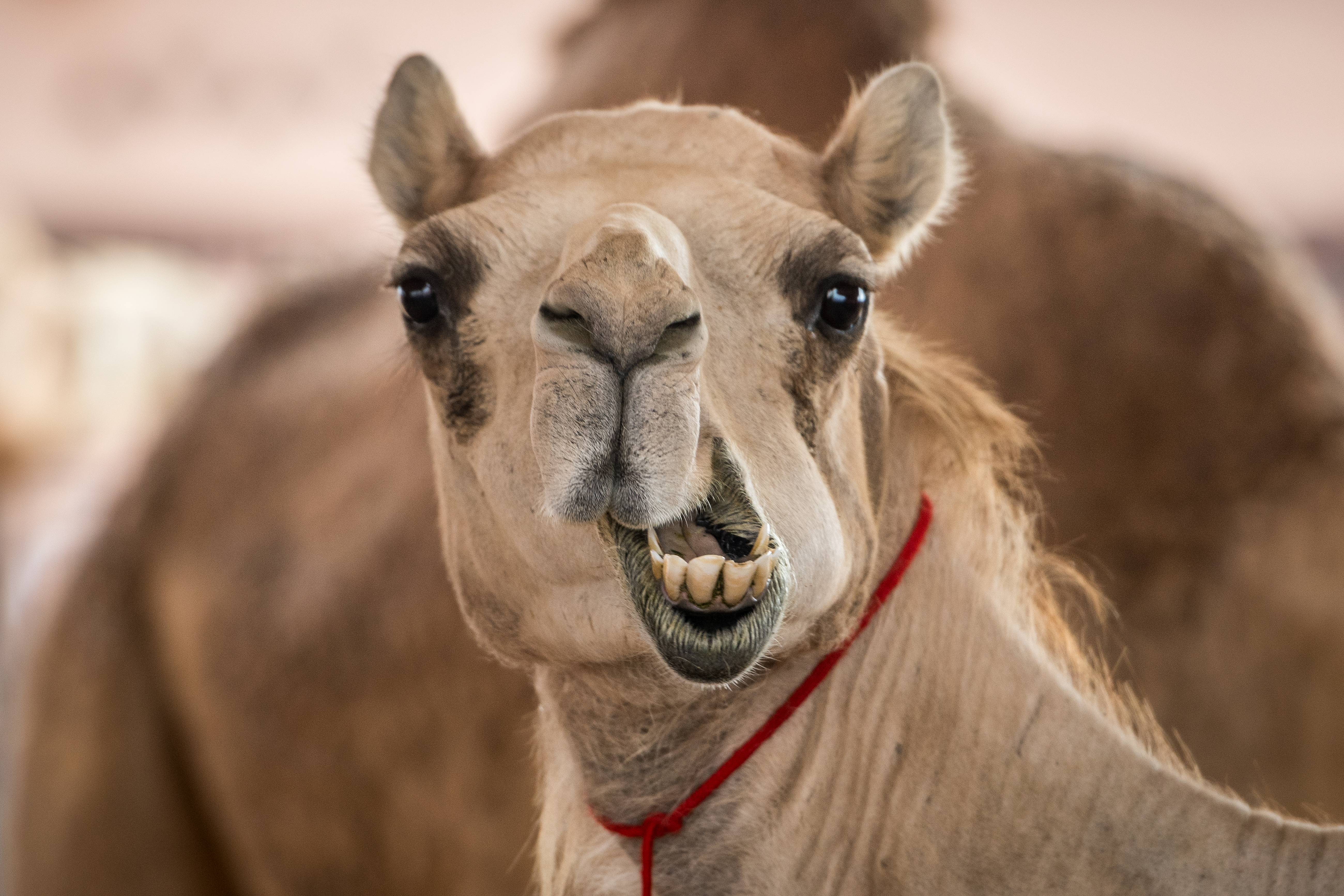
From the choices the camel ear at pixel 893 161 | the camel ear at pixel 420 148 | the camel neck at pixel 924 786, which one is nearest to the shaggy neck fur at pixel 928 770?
the camel neck at pixel 924 786

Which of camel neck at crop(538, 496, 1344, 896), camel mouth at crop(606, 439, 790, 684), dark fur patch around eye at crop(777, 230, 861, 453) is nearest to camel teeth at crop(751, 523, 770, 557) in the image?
camel mouth at crop(606, 439, 790, 684)

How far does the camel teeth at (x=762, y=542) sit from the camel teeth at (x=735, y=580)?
14 millimetres

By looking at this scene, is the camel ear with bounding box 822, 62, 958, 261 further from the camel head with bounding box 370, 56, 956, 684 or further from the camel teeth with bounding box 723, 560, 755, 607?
the camel teeth with bounding box 723, 560, 755, 607

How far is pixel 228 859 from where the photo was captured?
3.05 metres

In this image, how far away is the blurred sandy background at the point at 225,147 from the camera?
384 centimetres

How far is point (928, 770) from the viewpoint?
3.56 feet

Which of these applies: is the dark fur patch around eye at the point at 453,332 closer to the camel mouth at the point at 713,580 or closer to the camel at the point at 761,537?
the camel at the point at 761,537

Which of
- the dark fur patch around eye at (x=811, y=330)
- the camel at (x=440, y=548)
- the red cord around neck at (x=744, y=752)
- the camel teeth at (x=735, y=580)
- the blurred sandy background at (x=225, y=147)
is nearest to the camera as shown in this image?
the camel teeth at (x=735, y=580)

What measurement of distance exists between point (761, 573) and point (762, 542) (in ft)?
0.08

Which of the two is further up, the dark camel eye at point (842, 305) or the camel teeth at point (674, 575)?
the dark camel eye at point (842, 305)

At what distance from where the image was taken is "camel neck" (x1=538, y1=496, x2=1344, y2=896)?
3.38 ft

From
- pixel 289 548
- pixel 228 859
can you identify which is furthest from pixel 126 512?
pixel 228 859

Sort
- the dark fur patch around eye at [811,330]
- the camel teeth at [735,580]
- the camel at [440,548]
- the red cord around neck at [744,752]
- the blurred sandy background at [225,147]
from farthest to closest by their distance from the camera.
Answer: the blurred sandy background at [225,147]
the camel at [440,548]
the red cord around neck at [744,752]
the dark fur patch around eye at [811,330]
the camel teeth at [735,580]

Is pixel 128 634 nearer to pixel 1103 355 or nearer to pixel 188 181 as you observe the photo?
pixel 1103 355
